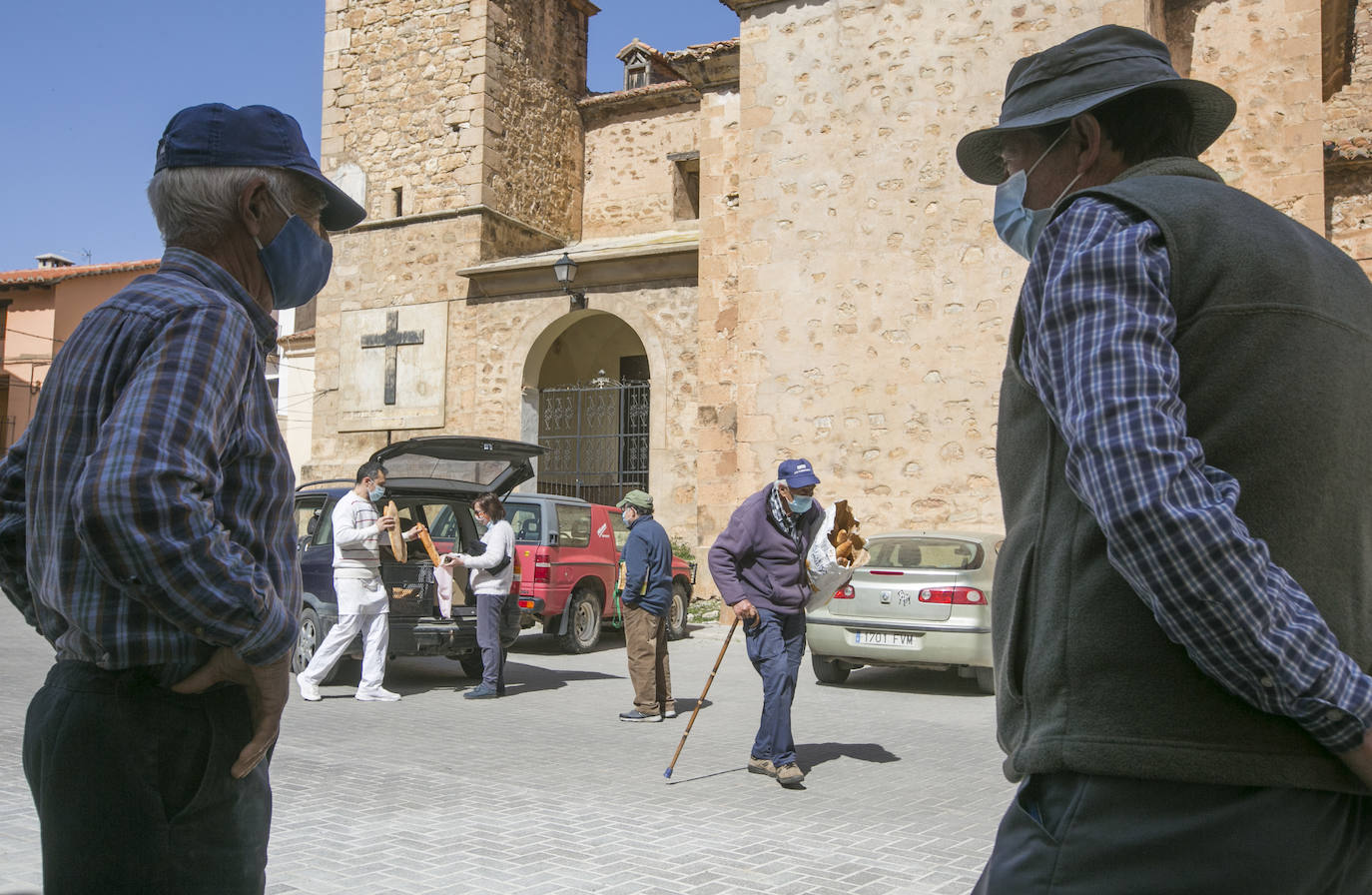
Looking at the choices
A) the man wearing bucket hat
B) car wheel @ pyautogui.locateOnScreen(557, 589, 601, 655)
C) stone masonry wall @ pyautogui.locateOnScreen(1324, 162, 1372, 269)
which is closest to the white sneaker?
car wheel @ pyautogui.locateOnScreen(557, 589, 601, 655)

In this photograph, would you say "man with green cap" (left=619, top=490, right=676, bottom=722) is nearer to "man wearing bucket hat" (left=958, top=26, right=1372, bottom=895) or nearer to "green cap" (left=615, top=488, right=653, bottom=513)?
"green cap" (left=615, top=488, right=653, bottom=513)

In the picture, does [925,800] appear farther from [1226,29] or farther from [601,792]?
[1226,29]

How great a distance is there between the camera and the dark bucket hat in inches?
74.0

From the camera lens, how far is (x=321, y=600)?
10336 millimetres

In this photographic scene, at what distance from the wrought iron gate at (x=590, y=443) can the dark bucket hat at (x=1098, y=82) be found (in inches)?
785

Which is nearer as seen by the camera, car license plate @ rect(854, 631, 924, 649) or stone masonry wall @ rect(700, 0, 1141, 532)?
car license plate @ rect(854, 631, 924, 649)

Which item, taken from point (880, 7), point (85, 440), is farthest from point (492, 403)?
point (85, 440)

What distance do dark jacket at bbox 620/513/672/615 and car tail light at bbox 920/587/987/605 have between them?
272 centimetres

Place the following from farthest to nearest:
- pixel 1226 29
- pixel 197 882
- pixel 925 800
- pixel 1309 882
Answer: pixel 1226 29
pixel 925 800
pixel 197 882
pixel 1309 882

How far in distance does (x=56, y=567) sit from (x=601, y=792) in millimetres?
4834

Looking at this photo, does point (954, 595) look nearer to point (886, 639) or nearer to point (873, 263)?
point (886, 639)

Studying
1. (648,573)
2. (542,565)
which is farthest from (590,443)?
(648,573)

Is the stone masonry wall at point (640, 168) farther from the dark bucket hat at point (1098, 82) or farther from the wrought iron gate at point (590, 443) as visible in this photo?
the dark bucket hat at point (1098, 82)

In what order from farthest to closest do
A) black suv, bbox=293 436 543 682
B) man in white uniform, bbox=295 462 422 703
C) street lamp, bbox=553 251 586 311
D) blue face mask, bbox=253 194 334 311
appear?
street lamp, bbox=553 251 586 311
black suv, bbox=293 436 543 682
man in white uniform, bbox=295 462 422 703
blue face mask, bbox=253 194 334 311
